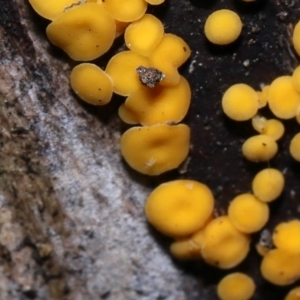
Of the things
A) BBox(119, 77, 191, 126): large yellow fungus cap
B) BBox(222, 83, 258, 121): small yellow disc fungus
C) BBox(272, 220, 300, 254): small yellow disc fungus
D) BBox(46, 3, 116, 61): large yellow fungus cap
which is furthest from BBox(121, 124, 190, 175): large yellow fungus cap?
BBox(272, 220, 300, 254): small yellow disc fungus

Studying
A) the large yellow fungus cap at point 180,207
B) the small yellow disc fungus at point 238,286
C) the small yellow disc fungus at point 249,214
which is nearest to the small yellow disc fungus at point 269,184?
the small yellow disc fungus at point 249,214

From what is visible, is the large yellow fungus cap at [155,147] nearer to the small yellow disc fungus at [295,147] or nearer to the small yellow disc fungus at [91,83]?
the small yellow disc fungus at [91,83]

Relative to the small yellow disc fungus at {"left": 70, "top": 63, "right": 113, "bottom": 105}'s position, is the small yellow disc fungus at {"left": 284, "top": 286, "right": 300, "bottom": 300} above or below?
below

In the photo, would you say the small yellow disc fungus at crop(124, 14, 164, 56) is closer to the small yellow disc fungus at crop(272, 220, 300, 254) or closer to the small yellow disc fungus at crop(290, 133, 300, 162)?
the small yellow disc fungus at crop(290, 133, 300, 162)

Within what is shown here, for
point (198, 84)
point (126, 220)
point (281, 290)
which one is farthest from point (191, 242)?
point (198, 84)

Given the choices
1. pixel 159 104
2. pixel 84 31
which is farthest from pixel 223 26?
pixel 84 31

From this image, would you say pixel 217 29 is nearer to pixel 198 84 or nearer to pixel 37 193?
pixel 198 84
